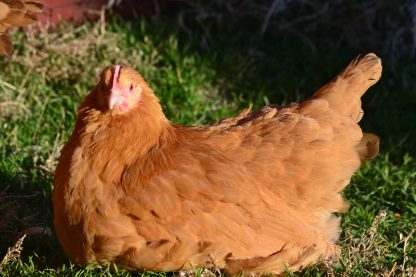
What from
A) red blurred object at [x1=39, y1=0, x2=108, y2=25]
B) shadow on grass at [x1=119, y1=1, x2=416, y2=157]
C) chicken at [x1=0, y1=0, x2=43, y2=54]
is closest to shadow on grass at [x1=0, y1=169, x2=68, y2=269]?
chicken at [x1=0, y1=0, x2=43, y2=54]

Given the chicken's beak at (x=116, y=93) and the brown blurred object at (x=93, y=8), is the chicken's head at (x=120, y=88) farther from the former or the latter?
the brown blurred object at (x=93, y=8)

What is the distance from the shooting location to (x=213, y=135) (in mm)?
3777

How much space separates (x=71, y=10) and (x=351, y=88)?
2902 millimetres

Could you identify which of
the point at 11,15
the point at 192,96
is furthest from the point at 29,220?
the point at 192,96

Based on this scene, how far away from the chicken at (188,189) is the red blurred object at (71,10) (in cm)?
261

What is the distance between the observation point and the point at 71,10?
20.1ft

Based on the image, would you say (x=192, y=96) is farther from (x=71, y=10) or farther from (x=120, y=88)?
(x=120, y=88)

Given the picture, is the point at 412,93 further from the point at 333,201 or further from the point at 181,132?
the point at 181,132

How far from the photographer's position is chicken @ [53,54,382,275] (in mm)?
3428

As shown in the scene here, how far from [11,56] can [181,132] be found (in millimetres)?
2190

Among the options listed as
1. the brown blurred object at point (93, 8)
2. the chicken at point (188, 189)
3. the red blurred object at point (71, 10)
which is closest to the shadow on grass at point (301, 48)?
the brown blurred object at point (93, 8)

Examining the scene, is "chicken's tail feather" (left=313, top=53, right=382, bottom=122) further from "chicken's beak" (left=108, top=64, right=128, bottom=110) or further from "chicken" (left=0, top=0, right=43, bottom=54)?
"chicken" (left=0, top=0, right=43, bottom=54)

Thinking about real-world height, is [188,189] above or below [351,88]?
below

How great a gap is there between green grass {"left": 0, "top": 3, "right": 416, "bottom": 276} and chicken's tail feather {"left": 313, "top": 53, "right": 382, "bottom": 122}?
55 centimetres
